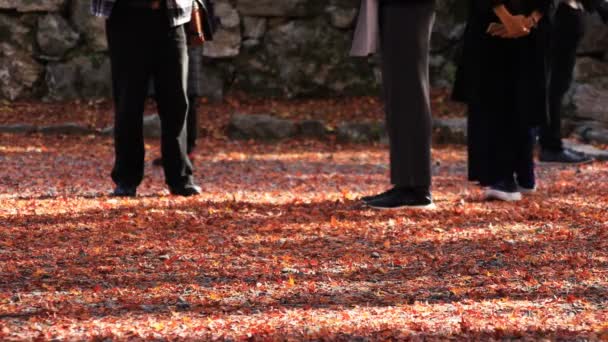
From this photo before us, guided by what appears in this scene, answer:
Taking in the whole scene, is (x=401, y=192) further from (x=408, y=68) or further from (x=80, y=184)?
(x=80, y=184)

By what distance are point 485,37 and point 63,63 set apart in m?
7.17

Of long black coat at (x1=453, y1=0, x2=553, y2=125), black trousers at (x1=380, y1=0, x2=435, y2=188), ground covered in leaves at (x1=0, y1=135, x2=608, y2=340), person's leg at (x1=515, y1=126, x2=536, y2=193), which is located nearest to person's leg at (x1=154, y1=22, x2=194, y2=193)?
ground covered in leaves at (x1=0, y1=135, x2=608, y2=340)

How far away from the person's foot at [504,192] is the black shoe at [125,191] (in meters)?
2.20

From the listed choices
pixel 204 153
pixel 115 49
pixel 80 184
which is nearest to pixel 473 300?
pixel 115 49

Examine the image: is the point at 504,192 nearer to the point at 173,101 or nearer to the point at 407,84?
the point at 407,84

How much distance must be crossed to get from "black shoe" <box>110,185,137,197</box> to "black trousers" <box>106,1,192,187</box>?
0.03 meters

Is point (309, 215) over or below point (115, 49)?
below

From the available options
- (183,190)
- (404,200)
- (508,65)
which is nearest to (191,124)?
(183,190)

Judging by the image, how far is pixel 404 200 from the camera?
7.28 meters

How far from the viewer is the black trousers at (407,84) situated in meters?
7.04

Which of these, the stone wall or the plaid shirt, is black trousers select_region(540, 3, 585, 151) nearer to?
the stone wall

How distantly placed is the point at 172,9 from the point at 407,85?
1514mm

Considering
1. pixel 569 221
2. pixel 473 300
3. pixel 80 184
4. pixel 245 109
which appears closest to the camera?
pixel 473 300

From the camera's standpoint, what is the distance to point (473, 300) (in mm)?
4941
